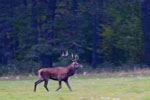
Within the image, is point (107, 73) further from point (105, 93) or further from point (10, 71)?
point (105, 93)

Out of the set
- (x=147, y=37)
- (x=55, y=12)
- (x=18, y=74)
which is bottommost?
(x=18, y=74)

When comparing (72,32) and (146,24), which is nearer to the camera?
(72,32)

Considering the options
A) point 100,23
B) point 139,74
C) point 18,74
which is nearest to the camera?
point 139,74

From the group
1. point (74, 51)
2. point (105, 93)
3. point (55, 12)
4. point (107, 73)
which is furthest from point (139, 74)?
point (105, 93)

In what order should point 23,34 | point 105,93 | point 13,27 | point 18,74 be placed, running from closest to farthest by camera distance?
point 105,93 < point 18,74 < point 23,34 < point 13,27

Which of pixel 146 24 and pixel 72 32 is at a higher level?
pixel 146 24

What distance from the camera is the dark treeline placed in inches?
1278

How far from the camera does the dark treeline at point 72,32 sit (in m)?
32.5

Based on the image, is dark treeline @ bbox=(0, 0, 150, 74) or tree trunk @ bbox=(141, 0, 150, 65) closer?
dark treeline @ bbox=(0, 0, 150, 74)

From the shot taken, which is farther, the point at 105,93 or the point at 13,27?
the point at 13,27

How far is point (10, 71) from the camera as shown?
3122cm

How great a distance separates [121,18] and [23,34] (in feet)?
33.3

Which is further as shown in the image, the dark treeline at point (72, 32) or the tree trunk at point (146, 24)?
the tree trunk at point (146, 24)

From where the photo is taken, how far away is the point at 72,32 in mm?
32844
